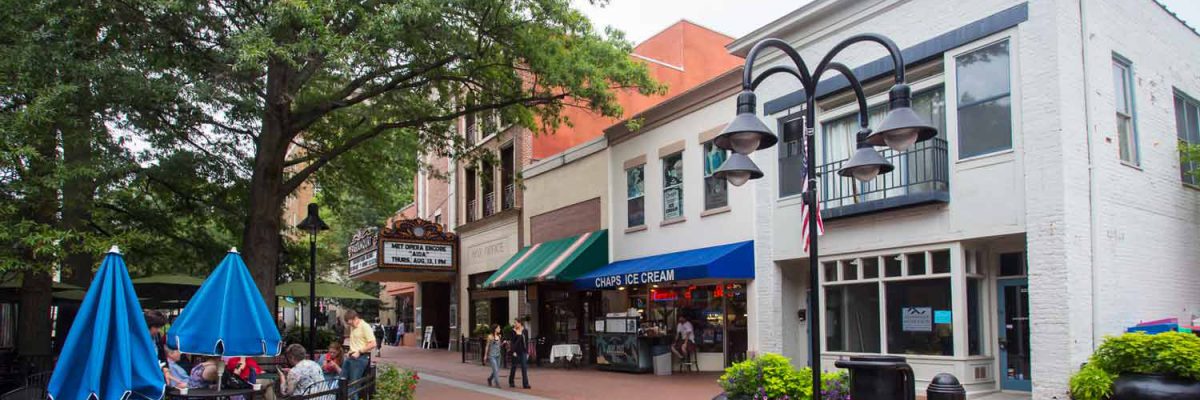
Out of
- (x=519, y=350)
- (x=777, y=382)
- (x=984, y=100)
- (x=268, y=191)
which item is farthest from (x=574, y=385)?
(x=984, y=100)

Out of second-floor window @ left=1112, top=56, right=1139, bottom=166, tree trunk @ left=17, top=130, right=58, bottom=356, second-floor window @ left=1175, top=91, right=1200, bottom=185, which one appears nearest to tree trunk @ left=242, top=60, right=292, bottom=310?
tree trunk @ left=17, top=130, right=58, bottom=356

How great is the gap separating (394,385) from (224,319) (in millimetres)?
3577

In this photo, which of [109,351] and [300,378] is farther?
[300,378]

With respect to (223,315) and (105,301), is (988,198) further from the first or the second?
(105,301)

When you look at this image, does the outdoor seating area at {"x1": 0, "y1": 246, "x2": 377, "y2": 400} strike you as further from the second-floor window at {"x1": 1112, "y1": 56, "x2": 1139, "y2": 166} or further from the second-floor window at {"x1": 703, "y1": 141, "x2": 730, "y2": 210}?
the second-floor window at {"x1": 1112, "y1": 56, "x2": 1139, "y2": 166}

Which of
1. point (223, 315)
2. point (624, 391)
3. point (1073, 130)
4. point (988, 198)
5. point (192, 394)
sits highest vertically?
point (1073, 130)

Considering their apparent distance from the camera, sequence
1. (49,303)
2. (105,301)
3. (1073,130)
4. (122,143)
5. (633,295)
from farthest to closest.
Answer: (633,295) < (49,303) < (122,143) < (1073,130) < (105,301)

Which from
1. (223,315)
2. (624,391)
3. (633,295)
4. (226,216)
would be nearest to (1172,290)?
(624,391)

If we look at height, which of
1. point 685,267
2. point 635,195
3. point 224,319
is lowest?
point 224,319

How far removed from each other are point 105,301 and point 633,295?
634 inches

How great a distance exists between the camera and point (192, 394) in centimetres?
854

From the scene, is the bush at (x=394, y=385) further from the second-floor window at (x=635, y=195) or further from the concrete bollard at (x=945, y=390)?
the second-floor window at (x=635, y=195)

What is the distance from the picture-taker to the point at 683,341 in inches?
797

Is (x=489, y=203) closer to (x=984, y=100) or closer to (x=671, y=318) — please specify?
(x=671, y=318)
